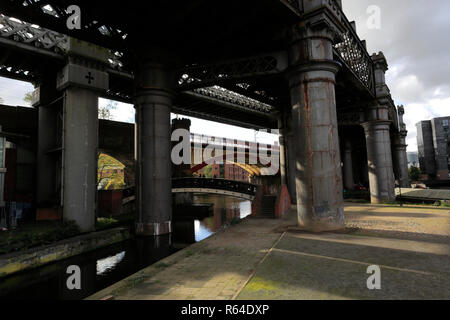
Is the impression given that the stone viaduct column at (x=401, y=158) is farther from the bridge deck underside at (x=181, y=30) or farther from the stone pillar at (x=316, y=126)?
the stone pillar at (x=316, y=126)

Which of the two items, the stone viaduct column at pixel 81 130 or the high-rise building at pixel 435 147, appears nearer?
the stone viaduct column at pixel 81 130

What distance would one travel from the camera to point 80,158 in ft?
51.9

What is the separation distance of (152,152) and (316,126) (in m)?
9.16

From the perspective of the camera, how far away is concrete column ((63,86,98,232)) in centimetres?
1535

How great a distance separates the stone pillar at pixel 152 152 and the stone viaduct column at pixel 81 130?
3.85 metres

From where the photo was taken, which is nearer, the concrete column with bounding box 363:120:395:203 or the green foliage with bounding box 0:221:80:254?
the green foliage with bounding box 0:221:80:254

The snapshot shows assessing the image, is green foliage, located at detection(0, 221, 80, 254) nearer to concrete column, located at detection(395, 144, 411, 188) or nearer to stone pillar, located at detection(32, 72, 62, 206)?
stone pillar, located at detection(32, 72, 62, 206)

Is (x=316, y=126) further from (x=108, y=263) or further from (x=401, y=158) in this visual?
(x=401, y=158)

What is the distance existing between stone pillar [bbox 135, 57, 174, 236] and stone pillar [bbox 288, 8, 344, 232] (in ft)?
25.5

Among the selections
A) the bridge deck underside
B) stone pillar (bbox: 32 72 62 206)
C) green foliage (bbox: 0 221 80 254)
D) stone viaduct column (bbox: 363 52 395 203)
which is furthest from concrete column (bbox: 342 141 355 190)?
A: stone pillar (bbox: 32 72 62 206)

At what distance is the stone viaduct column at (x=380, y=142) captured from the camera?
2111cm

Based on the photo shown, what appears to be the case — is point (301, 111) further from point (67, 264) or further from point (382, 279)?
point (67, 264)

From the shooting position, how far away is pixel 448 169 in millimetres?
69438

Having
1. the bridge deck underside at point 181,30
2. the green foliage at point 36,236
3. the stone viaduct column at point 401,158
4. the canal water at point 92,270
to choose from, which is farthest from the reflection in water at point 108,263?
the stone viaduct column at point 401,158
